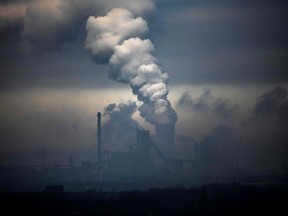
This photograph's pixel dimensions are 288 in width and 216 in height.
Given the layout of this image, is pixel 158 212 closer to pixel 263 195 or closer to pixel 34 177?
pixel 263 195

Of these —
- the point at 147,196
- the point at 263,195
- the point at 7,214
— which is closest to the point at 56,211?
the point at 7,214

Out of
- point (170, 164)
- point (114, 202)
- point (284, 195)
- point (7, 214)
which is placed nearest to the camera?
point (7, 214)

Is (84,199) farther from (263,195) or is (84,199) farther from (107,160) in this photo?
(107,160)

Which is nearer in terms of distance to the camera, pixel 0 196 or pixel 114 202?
pixel 114 202

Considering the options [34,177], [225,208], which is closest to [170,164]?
[34,177]

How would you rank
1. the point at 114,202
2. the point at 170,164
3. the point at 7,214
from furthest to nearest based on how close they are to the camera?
the point at 170,164 < the point at 114,202 < the point at 7,214

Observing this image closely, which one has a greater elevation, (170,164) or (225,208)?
(170,164)
